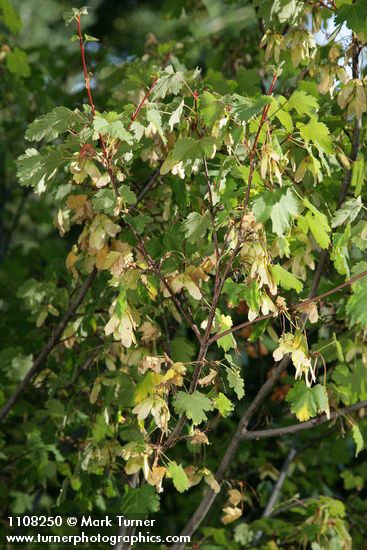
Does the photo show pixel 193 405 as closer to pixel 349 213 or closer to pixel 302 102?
pixel 349 213

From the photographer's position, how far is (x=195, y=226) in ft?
8.01

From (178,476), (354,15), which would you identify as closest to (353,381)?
(178,476)

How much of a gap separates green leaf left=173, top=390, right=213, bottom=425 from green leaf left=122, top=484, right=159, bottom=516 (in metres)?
0.37

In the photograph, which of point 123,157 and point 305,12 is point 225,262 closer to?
point 123,157

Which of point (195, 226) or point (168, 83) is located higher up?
point (168, 83)

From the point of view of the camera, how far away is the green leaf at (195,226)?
2.43 m

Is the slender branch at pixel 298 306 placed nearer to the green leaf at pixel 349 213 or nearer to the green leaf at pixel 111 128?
the green leaf at pixel 349 213

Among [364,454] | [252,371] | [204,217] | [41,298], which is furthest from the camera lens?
[364,454]

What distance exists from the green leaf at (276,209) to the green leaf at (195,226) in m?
0.31

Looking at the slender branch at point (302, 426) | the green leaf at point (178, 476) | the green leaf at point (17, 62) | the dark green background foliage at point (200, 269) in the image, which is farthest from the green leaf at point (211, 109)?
the green leaf at point (17, 62)

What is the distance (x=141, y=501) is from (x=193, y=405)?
0.43 metres

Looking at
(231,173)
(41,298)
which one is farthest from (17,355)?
(231,173)

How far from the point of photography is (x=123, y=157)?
262 cm

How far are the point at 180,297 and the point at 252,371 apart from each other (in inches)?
80.1
